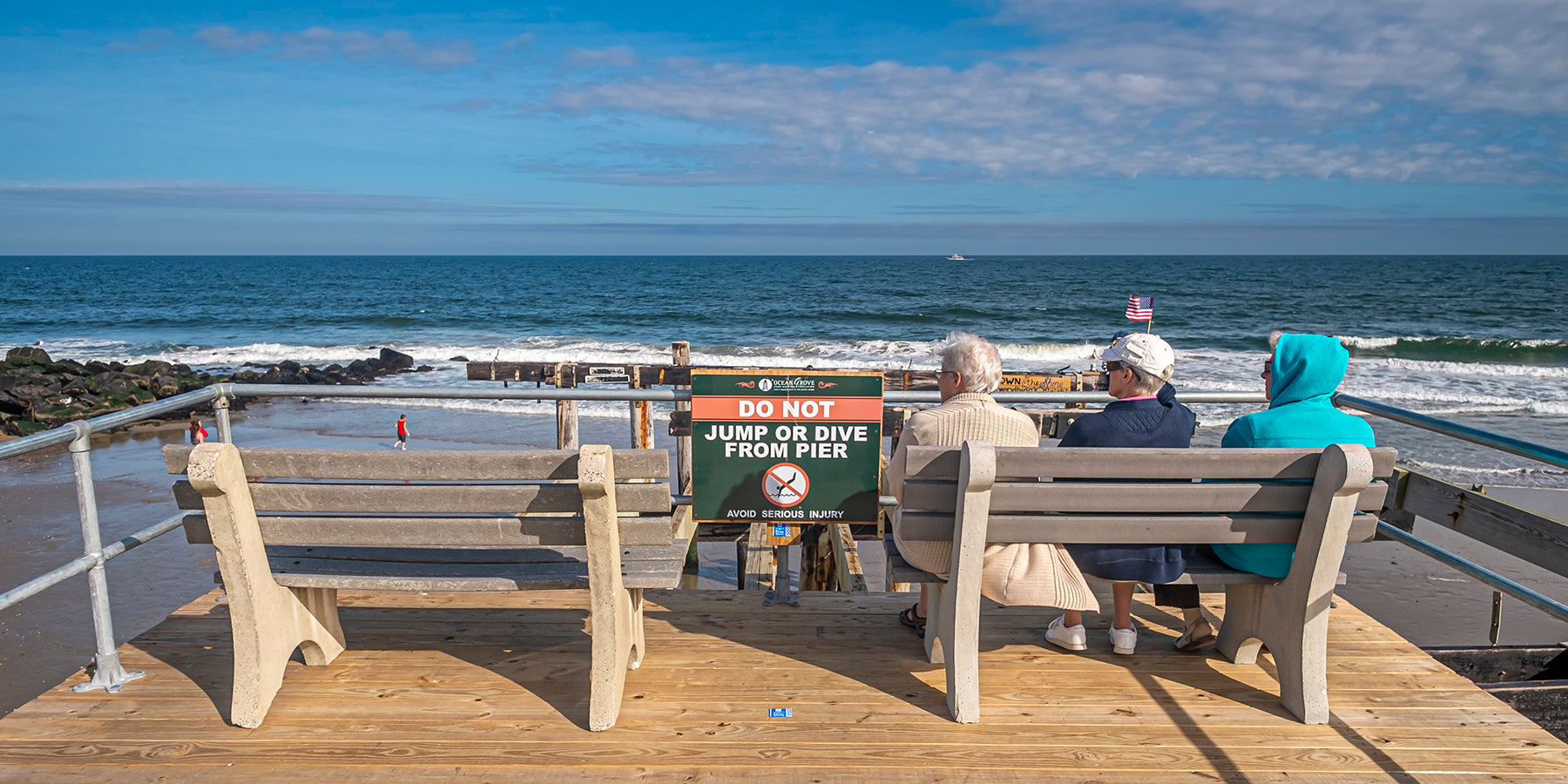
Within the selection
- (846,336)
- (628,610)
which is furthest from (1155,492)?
(846,336)

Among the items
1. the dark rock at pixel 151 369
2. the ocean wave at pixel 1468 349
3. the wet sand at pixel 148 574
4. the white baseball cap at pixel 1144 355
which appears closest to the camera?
the white baseball cap at pixel 1144 355

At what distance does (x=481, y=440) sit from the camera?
47.5ft

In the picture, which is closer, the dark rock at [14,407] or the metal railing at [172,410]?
the metal railing at [172,410]

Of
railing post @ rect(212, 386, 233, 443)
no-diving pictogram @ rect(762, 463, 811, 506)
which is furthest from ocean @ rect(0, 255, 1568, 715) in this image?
no-diving pictogram @ rect(762, 463, 811, 506)

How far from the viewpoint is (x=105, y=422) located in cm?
328

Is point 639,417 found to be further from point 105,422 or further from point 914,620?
point 105,422

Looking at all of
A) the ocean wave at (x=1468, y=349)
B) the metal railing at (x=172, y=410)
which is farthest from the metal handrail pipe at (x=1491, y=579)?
the ocean wave at (x=1468, y=349)

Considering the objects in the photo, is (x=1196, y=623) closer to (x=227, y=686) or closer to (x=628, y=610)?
(x=628, y=610)

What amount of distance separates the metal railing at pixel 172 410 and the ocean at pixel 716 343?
226cm

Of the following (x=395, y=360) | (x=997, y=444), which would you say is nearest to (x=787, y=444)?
(x=997, y=444)

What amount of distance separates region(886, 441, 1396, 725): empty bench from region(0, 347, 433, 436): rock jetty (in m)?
16.0

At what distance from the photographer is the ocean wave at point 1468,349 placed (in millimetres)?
27641

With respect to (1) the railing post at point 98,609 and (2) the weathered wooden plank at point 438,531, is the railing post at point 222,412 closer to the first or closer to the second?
(1) the railing post at point 98,609

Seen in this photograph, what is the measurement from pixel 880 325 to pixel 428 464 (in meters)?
34.0
